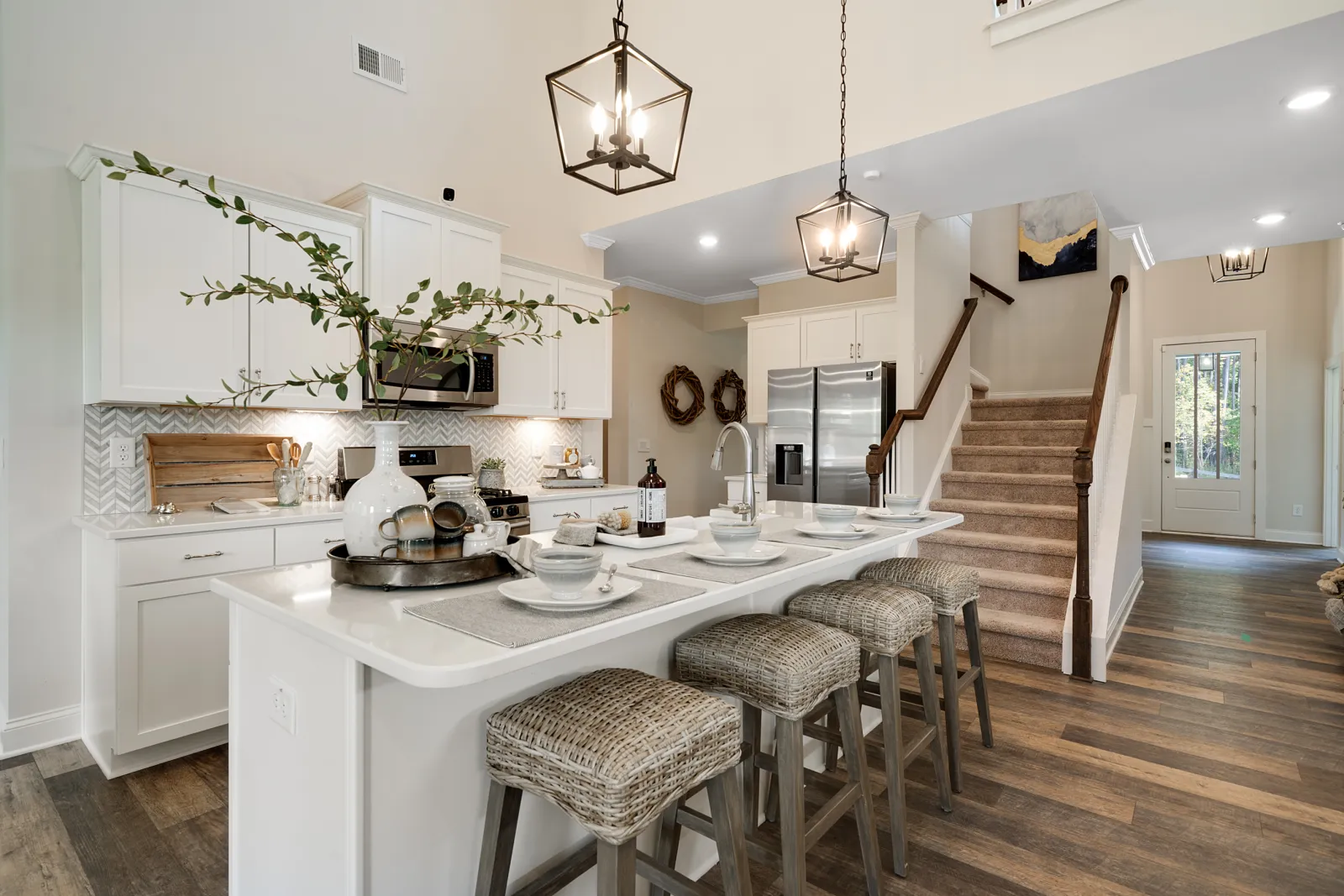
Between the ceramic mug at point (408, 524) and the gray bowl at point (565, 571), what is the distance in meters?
0.35

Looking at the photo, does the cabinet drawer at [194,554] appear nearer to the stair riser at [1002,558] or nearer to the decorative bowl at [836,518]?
the decorative bowl at [836,518]

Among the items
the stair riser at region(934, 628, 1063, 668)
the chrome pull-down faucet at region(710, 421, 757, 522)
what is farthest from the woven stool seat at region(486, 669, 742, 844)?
the stair riser at region(934, 628, 1063, 668)

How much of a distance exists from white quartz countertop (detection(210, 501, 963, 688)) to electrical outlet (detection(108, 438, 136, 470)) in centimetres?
190

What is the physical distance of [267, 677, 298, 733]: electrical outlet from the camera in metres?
1.26

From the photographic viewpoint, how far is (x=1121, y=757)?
2516 millimetres

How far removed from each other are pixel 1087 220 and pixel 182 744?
Answer: 7688 mm

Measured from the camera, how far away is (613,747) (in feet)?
3.53

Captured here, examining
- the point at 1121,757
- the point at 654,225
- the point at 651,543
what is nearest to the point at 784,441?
the point at 654,225

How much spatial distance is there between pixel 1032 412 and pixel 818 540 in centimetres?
456

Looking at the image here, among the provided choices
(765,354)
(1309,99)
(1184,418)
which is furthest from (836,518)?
(1184,418)

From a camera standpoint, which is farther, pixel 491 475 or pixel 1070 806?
pixel 491 475

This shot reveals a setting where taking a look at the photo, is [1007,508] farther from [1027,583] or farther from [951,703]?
[951,703]

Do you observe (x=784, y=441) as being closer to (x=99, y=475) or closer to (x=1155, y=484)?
(x=99, y=475)

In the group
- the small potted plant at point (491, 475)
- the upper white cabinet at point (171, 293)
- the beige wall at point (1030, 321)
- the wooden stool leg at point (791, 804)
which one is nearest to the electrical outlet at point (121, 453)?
the upper white cabinet at point (171, 293)
